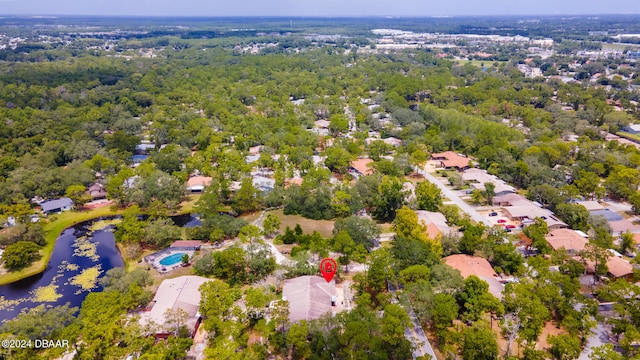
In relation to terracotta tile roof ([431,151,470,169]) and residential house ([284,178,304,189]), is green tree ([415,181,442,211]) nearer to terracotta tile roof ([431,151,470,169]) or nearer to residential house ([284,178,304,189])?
terracotta tile roof ([431,151,470,169])

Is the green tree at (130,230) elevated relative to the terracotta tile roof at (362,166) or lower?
lower

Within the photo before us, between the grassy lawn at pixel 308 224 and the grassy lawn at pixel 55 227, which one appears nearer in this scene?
the grassy lawn at pixel 55 227

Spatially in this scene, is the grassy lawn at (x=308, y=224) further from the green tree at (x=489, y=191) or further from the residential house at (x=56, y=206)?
the residential house at (x=56, y=206)

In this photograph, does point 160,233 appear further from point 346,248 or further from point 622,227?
point 622,227

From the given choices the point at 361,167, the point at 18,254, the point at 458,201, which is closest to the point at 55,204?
the point at 18,254

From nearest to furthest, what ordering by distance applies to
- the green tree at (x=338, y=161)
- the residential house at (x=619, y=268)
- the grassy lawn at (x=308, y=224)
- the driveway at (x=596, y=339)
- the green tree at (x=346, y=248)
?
the driveway at (x=596, y=339), the residential house at (x=619, y=268), the green tree at (x=346, y=248), the grassy lawn at (x=308, y=224), the green tree at (x=338, y=161)

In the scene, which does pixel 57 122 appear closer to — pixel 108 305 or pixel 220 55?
pixel 108 305

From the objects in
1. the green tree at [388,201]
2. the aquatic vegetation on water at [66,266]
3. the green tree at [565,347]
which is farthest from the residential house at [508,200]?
the aquatic vegetation on water at [66,266]
